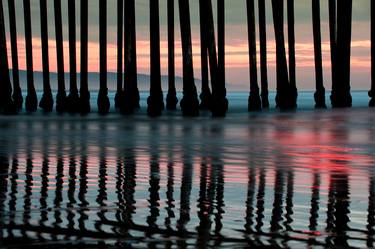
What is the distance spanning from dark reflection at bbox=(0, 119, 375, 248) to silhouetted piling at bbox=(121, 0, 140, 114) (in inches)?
537

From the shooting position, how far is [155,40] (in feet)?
76.0

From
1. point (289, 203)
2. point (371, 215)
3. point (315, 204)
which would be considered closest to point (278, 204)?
point (289, 203)

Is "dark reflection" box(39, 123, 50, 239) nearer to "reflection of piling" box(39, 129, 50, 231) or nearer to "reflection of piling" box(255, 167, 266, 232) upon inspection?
"reflection of piling" box(39, 129, 50, 231)

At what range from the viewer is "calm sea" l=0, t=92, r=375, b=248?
502 centimetres

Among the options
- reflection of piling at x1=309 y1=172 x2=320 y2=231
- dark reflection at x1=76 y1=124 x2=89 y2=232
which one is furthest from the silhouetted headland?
reflection of piling at x1=309 y1=172 x2=320 y2=231

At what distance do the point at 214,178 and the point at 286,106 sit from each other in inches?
827

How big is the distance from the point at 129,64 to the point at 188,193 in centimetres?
1955

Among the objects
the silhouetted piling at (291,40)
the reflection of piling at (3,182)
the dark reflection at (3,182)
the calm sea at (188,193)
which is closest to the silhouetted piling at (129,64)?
the silhouetted piling at (291,40)

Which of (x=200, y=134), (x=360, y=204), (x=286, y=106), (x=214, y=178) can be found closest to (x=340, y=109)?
(x=286, y=106)

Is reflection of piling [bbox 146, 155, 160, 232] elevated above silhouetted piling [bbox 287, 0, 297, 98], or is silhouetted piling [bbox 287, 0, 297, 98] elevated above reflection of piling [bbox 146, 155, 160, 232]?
silhouetted piling [bbox 287, 0, 297, 98]

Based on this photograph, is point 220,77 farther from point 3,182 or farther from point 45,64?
point 3,182

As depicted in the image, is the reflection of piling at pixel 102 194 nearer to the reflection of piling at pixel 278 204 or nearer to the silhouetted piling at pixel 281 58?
the reflection of piling at pixel 278 204

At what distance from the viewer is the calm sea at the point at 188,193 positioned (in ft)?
16.5

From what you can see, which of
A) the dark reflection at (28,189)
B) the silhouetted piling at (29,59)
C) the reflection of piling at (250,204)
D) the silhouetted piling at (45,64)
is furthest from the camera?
the silhouetted piling at (29,59)
